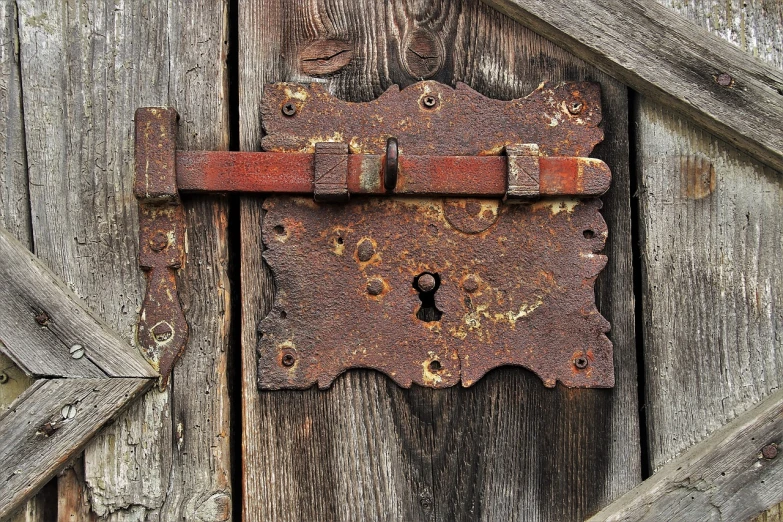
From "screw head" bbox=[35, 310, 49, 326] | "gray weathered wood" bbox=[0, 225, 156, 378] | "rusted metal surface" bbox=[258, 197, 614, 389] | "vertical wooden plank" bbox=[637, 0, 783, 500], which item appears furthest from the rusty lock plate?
"screw head" bbox=[35, 310, 49, 326]

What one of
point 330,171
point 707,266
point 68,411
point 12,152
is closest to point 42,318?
point 68,411

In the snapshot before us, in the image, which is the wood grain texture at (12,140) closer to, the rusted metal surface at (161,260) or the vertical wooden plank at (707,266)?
the rusted metal surface at (161,260)

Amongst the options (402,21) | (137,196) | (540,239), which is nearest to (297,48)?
(402,21)

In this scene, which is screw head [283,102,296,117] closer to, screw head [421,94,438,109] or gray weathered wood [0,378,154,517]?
screw head [421,94,438,109]

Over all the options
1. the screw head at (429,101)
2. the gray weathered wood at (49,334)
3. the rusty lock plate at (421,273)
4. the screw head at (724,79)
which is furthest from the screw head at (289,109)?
the screw head at (724,79)

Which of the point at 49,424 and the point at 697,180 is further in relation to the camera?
the point at 697,180

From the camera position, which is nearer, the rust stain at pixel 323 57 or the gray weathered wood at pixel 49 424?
the gray weathered wood at pixel 49 424

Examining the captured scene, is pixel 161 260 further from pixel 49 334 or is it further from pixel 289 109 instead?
pixel 289 109
